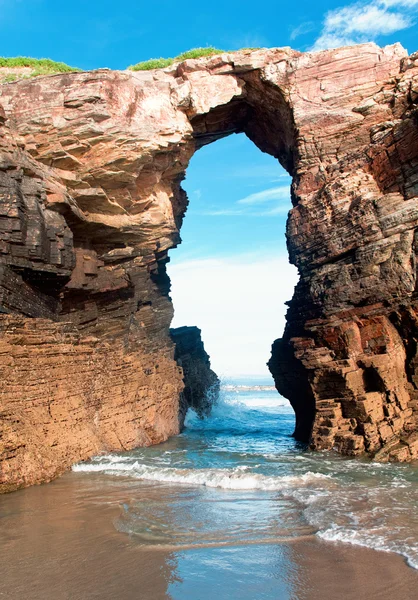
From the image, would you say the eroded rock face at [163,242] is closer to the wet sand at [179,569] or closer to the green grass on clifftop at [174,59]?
the green grass on clifftop at [174,59]

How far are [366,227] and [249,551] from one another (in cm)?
1349

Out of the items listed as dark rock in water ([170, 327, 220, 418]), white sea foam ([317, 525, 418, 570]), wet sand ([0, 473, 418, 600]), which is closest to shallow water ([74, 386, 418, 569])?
white sea foam ([317, 525, 418, 570])

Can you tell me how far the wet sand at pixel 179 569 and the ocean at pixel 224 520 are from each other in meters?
0.03

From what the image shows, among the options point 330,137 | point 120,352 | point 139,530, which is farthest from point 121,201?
point 139,530

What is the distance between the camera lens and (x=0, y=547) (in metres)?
6.61

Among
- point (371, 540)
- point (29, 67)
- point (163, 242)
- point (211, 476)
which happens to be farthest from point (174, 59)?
point (371, 540)

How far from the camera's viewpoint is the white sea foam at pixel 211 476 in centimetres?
1114

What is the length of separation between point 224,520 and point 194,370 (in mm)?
26336

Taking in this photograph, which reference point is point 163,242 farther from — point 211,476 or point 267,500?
point 267,500

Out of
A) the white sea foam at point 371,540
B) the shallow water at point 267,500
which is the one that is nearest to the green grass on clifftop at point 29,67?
the shallow water at point 267,500

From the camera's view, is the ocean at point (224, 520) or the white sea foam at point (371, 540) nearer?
the ocean at point (224, 520)

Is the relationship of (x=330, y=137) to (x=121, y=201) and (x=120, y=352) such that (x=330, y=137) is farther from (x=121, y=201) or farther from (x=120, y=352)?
(x=120, y=352)

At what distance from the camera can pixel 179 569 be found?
5.76 m

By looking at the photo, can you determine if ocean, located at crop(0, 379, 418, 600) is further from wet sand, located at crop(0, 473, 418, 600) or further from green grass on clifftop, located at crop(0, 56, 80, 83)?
green grass on clifftop, located at crop(0, 56, 80, 83)
